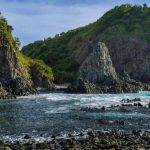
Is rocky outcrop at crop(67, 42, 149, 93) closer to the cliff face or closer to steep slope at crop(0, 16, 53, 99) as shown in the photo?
the cliff face

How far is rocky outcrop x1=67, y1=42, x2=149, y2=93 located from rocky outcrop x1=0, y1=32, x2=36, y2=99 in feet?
54.7

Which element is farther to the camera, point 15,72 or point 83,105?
point 15,72

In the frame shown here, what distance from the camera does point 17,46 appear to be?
16475 centimetres

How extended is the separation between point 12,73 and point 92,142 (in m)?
79.0

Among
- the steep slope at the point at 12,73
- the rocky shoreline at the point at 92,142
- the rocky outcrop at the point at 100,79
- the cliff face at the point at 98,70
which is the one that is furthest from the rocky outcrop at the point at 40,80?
the rocky shoreline at the point at 92,142

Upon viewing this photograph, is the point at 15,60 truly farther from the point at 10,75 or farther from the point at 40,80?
the point at 40,80

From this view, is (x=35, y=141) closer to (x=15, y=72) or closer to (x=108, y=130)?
(x=108, y=130)

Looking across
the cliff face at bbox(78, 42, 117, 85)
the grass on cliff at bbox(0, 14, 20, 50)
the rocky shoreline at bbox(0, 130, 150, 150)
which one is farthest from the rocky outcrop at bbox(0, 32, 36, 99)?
the rocky shoreline at bbox(0, 130, 150, 150)

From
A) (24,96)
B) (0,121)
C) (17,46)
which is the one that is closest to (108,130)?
(0,121)

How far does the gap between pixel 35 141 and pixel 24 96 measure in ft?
216

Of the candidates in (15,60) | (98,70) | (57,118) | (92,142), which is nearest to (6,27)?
(15,60)

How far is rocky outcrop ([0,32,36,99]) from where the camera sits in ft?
420

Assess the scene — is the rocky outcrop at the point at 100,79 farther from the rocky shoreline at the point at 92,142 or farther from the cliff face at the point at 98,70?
the rocky shoreline at the point at 92,142

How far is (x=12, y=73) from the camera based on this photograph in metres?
135
